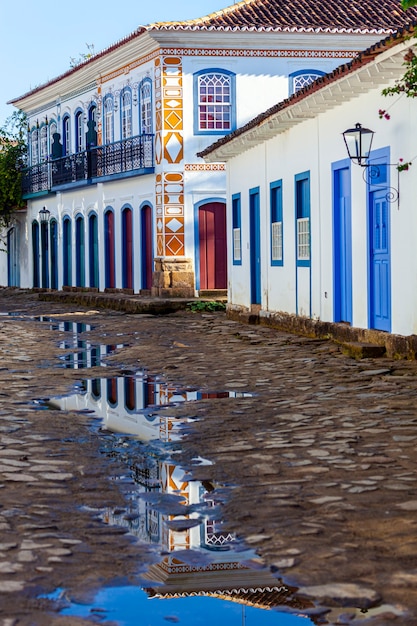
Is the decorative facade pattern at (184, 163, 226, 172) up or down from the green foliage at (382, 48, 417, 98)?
up

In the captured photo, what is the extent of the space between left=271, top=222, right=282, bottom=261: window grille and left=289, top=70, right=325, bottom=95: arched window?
31.7 ft

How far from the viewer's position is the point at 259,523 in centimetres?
548

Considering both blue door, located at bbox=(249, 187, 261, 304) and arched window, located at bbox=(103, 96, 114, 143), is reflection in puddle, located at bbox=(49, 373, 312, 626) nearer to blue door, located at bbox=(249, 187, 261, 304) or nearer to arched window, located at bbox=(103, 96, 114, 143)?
blue door, located at bbox=(249, 187, 261, 304)

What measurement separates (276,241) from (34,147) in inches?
962

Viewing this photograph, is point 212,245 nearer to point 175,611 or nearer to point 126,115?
point 126,115

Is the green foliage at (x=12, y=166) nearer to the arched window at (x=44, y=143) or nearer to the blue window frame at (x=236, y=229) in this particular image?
the arched window at (x=44, y=143)

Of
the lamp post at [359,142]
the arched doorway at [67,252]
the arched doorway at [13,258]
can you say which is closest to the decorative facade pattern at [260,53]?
the arched doorway at [67,252]

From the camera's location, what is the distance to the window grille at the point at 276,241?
19125 millimetres

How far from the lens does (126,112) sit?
31250mm

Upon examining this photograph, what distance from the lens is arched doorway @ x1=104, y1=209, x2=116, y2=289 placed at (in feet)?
109

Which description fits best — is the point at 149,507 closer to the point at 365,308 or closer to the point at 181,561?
the point at 181,561

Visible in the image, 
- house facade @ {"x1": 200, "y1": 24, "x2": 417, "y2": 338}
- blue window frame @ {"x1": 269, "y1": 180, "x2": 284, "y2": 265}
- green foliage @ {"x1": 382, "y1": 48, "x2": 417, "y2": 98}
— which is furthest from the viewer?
blue window frame @ {"x1": 269, "y1": 180, "x2": 284, "y2": 265}

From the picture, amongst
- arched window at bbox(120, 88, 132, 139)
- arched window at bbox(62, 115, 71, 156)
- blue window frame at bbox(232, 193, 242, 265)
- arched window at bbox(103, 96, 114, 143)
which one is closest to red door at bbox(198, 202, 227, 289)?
arched window at bbox(120, 88, 132, 139)

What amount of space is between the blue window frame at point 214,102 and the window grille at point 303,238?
10.6 m
